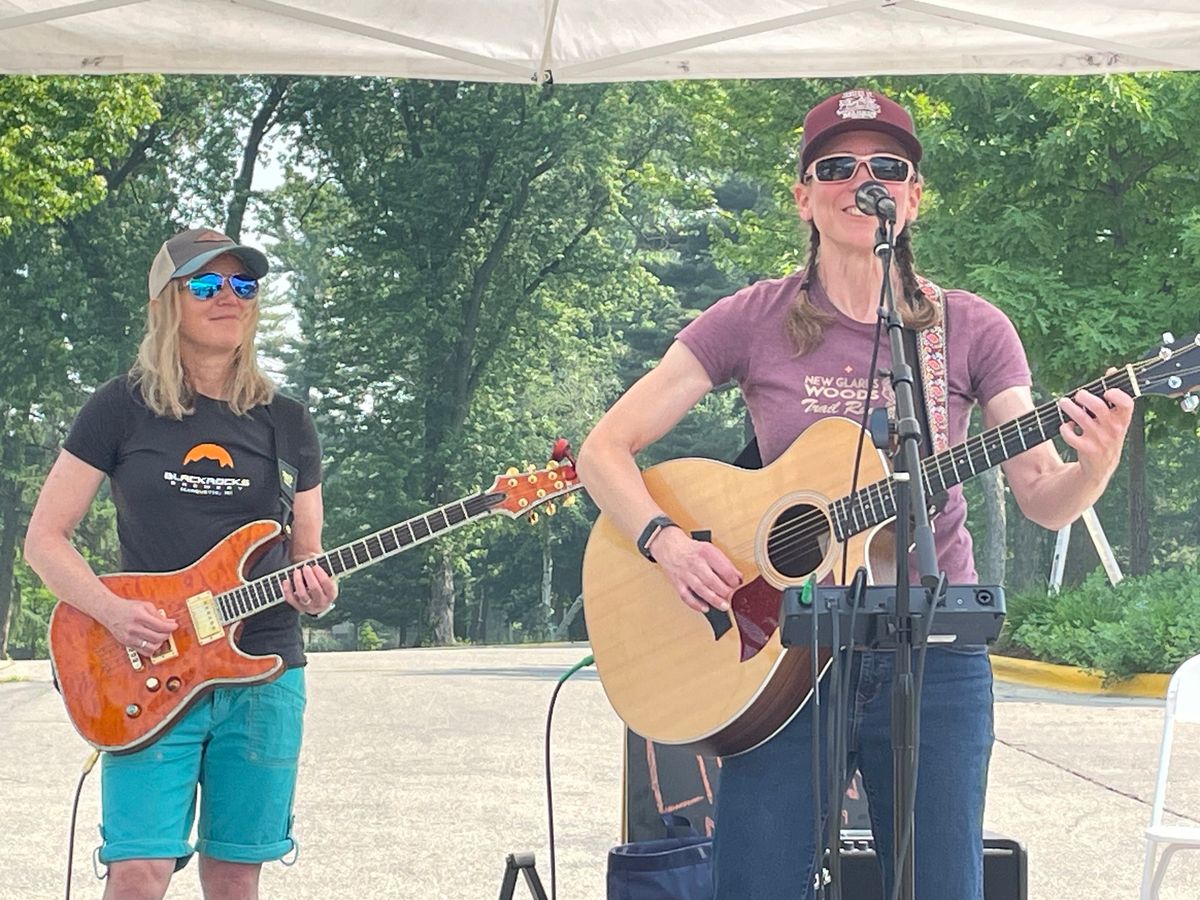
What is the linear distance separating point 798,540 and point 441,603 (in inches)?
1052

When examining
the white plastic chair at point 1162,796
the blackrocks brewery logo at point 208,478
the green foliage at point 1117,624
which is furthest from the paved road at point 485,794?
the blackrocks brewery logo at point 208,478

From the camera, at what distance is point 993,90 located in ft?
63.8

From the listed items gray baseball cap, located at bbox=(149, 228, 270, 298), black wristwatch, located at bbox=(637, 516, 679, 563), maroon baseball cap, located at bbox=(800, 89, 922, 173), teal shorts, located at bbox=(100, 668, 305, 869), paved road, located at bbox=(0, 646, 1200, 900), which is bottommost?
paved road, located at bbox=(0, 646, 1200, 900)

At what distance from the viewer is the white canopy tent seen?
13.7 feet

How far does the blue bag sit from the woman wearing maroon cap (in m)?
0.77

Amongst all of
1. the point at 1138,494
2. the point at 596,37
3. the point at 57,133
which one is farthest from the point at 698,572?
the point at 57,133

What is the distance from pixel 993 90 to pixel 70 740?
1344 centimetres

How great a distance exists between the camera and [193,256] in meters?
3.66

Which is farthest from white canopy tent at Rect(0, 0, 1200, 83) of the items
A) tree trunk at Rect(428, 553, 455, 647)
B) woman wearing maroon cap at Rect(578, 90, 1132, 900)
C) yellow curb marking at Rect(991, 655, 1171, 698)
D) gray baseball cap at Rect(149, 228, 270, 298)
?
tree trunk at Rect(428, 553, 455, 647)

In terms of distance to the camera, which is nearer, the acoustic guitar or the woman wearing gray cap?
the acoustic guitar

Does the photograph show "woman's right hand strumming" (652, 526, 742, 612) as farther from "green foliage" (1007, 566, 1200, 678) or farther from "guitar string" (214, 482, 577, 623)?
"green foliage" (1007, 566, 1200, 678)

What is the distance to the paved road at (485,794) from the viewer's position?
6684 mm

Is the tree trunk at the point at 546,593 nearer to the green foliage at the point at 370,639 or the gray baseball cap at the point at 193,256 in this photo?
the green foliage at the point at 370,639

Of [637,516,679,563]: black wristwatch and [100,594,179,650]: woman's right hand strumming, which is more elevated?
[637,516,679,563]: black wristwatch
